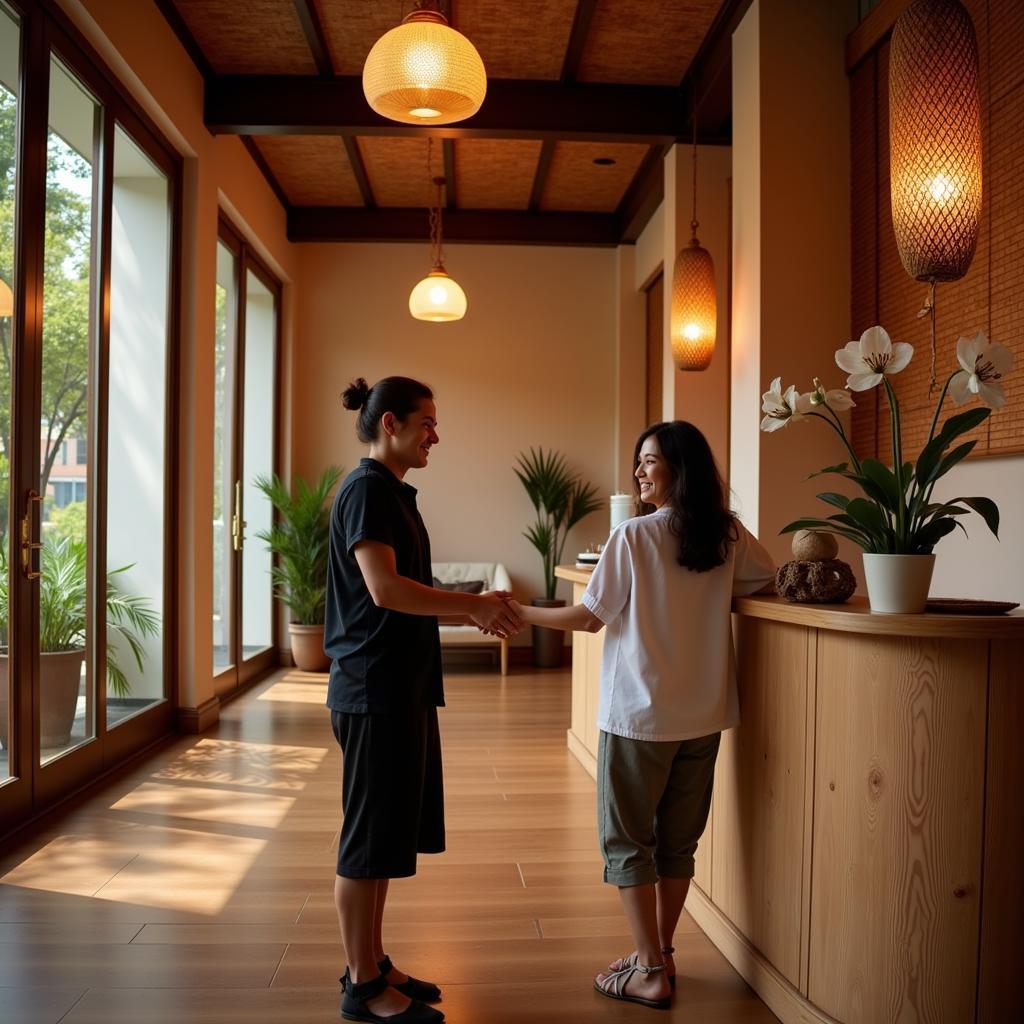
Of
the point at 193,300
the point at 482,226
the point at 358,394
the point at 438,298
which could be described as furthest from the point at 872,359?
the point at 482,226

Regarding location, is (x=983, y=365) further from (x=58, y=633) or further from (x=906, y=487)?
(x=58, y=633)

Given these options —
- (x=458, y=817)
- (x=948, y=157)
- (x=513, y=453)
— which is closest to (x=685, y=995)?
(x=458, y=817)

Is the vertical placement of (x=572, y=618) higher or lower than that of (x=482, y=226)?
lower

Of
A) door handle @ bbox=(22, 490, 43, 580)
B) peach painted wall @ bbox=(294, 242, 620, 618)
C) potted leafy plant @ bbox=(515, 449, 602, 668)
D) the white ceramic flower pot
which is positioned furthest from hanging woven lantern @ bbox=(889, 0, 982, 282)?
peach painted wall @ bbox=(294, 242, 620, 618)

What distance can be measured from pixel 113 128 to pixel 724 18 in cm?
289

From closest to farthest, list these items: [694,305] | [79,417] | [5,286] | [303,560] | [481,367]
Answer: [5,286]
[79,417]
[694,305]
[303,560]
[481,367]

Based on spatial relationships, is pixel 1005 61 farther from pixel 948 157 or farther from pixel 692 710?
pixel 692 710

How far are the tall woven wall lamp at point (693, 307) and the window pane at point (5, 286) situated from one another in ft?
9.94

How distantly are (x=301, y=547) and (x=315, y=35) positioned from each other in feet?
12.3

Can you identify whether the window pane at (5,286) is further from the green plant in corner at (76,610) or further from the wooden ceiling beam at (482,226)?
the wooden ceiling beam at (482,226)

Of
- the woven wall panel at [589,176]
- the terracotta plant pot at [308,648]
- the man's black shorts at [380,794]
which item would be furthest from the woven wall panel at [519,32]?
the terracotta plant pot at [308,648]

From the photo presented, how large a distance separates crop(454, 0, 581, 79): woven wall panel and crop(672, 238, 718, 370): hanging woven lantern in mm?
1232

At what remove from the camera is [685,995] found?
7.67 ft

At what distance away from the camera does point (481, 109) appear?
17.8ft
